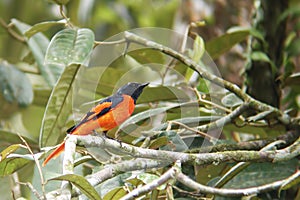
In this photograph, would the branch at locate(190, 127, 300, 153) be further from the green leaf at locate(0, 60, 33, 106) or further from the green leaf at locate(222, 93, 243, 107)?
the green leaf at locate(0, 60, 33, 106)

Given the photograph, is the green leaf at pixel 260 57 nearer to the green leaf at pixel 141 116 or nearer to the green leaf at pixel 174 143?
the green leaf at pixel 141 116

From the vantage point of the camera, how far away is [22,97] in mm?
1897

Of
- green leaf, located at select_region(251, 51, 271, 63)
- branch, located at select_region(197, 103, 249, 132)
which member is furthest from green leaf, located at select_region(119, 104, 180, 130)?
green leaf, located at select_region(251, 51, 271, 63)

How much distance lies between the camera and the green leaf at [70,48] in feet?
4.40

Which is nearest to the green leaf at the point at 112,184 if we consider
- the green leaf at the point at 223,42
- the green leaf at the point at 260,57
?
the green leaf at the point at 260,57

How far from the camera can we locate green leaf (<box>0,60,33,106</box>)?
74.7 inches

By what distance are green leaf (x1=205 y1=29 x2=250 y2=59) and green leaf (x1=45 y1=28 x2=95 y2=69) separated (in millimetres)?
568

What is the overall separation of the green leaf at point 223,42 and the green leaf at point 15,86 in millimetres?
565

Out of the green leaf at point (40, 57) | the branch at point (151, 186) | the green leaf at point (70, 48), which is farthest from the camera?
the green leaf at point (40, 57)

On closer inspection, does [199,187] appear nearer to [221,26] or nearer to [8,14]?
[221,26]

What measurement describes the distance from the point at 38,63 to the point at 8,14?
5.78ft

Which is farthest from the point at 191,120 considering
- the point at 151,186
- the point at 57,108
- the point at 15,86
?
the point at 15,86

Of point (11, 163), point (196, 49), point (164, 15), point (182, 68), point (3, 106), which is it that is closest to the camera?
point (11, 163)

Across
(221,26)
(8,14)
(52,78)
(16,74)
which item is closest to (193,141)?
(52,78)
